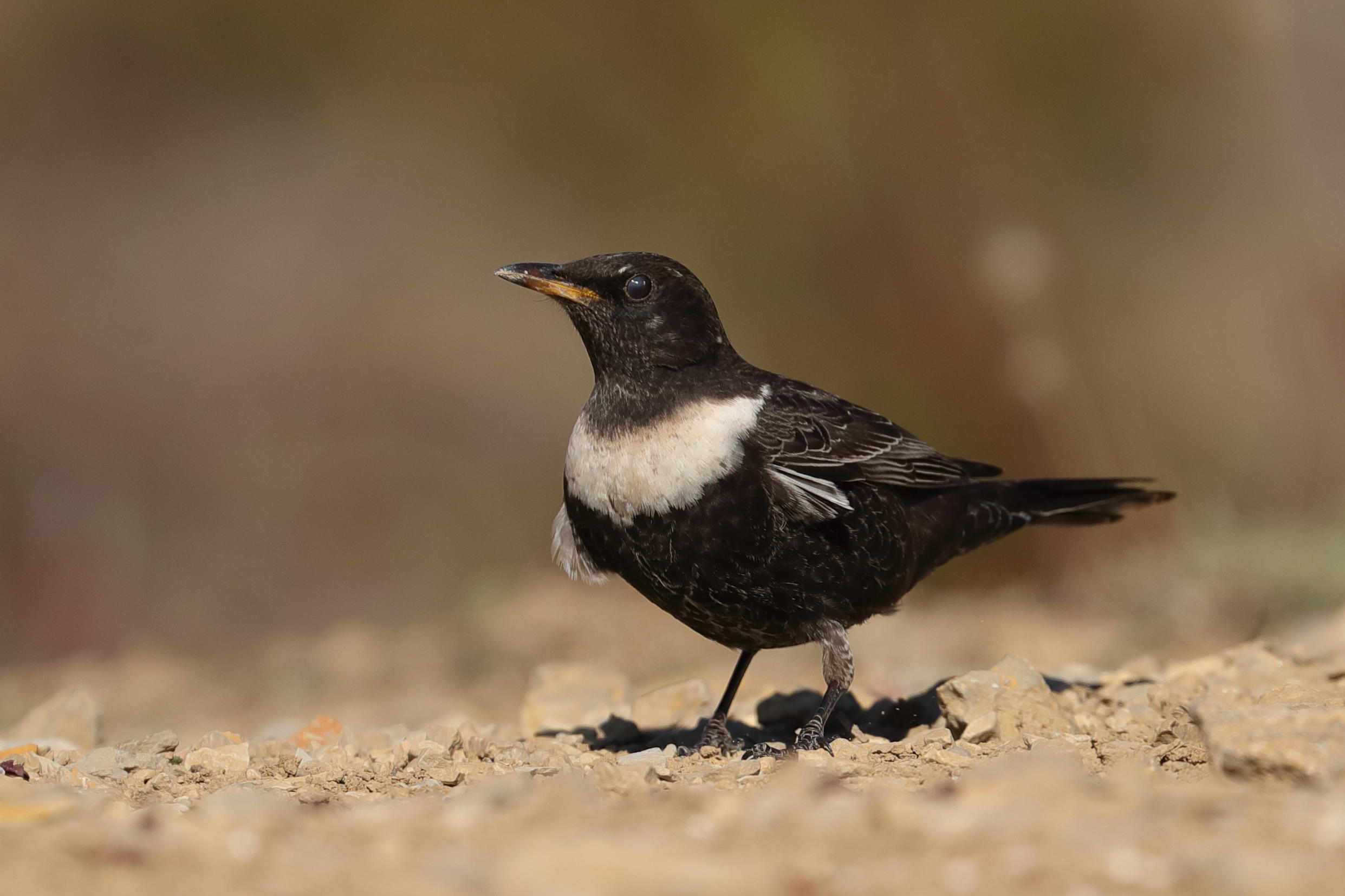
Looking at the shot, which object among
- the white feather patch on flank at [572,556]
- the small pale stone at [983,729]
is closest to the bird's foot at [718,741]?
the white feather patch on flank at [572,556]

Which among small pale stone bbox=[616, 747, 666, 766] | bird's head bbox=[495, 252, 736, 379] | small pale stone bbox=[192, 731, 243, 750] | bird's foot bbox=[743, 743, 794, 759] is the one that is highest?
bird's head bbox=[495, 252, 736, 379]

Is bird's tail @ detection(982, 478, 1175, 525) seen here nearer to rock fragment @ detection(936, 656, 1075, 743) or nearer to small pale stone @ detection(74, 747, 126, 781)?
rock fragment @ detection(936, 656, 1075, 743)

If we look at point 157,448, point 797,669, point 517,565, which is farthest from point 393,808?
point 157,448

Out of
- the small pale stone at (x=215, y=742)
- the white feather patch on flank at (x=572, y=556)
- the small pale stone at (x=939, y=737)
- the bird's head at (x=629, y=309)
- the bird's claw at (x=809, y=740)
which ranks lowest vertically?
the small pale stone at (x=215, y=742)

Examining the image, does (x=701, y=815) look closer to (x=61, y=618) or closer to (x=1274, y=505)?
(x=1274, y=505)

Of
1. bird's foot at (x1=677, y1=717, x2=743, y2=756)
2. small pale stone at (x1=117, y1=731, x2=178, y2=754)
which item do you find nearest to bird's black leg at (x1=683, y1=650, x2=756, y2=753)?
bird's foot at (x1=677, y1=717, x2=743, y2=756)

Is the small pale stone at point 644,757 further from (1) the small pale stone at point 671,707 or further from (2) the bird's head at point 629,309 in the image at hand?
(2) the bird's head at point 629,309
